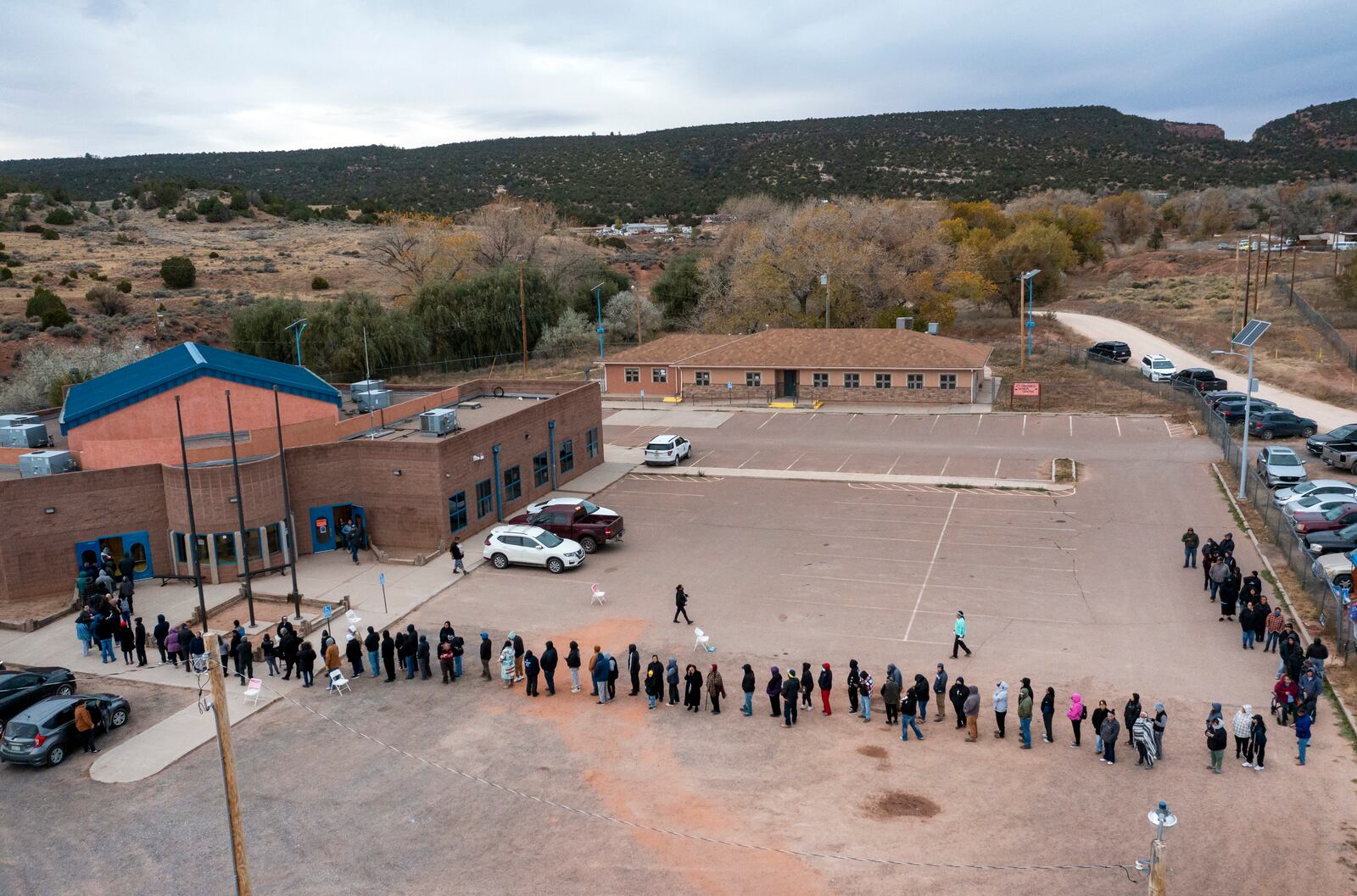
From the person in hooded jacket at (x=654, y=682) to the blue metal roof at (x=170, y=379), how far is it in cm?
1578

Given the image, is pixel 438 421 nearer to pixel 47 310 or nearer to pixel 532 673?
pixel 532 673

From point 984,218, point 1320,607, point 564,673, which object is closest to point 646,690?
point 564,673

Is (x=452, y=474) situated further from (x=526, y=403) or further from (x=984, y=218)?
(x=984, y=218)

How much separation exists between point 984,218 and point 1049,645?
8172 centimetres

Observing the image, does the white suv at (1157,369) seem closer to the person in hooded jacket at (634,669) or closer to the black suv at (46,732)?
the person in hooded jacket at (634,669)

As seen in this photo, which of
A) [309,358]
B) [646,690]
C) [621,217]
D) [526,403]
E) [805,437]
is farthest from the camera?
[621,217]

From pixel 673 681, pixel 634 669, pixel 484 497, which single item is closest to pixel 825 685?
pixel 673 681

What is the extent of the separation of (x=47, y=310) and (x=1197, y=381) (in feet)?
227

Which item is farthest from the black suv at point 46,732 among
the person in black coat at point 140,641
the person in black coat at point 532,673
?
the person in black coat at point 532,673

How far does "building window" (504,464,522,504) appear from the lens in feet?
111

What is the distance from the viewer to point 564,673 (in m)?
21.7

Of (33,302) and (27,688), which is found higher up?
(33,302)

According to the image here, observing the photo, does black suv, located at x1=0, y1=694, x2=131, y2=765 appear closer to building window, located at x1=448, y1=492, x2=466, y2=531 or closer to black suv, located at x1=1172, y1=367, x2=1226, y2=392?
building window, located at x1=448, y1=492, x2=466, y2=531

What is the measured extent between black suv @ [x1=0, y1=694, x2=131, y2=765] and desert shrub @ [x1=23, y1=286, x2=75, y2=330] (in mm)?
54158
